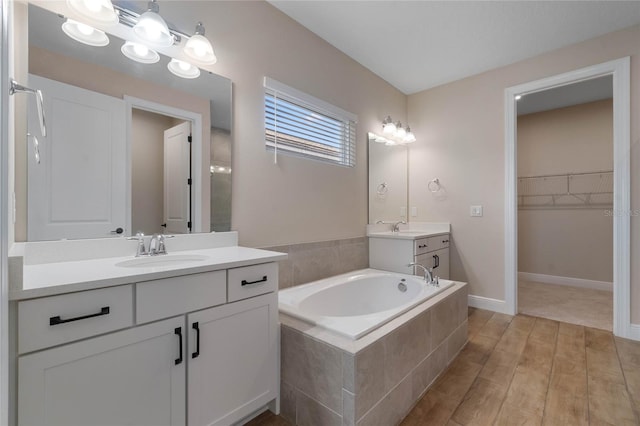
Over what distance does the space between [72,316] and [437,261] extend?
291cm

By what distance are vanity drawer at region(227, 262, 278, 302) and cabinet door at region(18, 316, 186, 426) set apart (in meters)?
0.24

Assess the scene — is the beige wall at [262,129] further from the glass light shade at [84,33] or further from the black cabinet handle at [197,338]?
the black cabinet handle at [197,338]

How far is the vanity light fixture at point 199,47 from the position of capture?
1.58 meters

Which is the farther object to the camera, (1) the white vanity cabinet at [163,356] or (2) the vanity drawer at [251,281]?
(2) the vanity drawer at [251,281]

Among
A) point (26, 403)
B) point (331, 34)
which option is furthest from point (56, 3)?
point (331, 34)

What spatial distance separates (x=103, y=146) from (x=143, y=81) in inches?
16.2

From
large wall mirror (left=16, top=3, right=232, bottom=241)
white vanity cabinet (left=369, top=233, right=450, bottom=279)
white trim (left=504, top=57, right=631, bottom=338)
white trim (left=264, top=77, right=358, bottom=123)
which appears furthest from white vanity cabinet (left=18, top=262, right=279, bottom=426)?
white trim (left=504, top=57, right=631, bottom=338)

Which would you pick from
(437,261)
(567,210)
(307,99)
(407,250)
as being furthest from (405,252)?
(567,210)

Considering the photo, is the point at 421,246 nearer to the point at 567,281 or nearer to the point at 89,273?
the point at 89,273

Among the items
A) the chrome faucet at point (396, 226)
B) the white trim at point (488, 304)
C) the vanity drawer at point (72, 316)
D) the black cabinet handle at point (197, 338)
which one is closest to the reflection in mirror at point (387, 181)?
the chrome faucet at point (396, 226)

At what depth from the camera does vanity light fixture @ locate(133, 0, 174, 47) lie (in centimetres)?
138

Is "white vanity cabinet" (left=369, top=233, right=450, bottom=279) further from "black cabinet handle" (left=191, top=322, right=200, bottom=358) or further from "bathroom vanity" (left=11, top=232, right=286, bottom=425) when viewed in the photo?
"black cabinet handle" (left=191, top=322, right=200, bottom=358)

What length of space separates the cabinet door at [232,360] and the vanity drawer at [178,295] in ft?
0.17

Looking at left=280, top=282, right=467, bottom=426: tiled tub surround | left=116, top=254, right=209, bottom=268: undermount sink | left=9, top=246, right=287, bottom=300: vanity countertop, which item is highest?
left=9, top=246, right=287, bottom=300: vanity countertop
